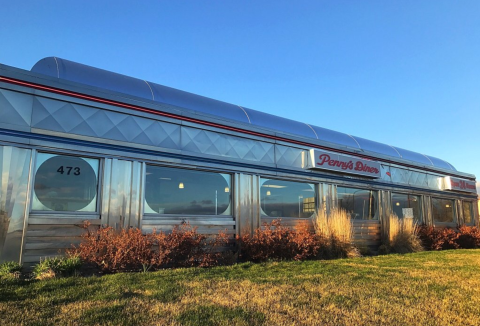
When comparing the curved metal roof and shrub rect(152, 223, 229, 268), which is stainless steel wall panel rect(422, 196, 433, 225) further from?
shrub rect(152, 223, 229, 268)

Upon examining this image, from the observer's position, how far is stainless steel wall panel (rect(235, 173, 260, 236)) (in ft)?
29.0

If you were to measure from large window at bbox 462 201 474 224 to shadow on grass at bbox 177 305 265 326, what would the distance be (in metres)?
16.3

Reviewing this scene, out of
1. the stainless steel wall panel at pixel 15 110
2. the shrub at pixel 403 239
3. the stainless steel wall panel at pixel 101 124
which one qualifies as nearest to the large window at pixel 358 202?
the shrub at pixel 403 239

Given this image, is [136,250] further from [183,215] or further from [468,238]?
[468,238]

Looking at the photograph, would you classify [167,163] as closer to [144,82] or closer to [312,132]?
[144,82]

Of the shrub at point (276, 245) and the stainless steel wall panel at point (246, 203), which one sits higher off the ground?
the stainless steel wall panel at point (246, 203)

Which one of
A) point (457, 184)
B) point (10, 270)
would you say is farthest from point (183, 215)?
point (457, 184)

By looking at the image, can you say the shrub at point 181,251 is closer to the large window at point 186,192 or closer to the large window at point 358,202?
the large window at point 186,192

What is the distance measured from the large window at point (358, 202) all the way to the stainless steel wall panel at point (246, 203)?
11.2ft

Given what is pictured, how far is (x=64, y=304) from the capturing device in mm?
4012

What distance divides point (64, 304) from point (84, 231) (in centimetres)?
284

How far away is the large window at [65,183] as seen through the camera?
6.44 meters

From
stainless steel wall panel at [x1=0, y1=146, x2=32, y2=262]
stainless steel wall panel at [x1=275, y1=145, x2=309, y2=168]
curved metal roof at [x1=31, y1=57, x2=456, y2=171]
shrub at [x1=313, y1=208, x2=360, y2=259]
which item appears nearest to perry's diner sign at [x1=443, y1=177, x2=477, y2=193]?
curved metal roof at [x1=31, y1=57, x2=456, y2=171]

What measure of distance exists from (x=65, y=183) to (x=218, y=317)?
14.4 feet
